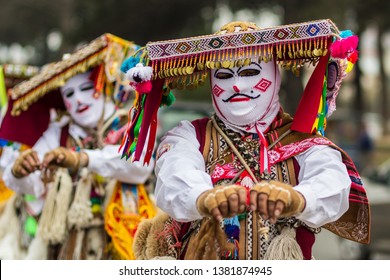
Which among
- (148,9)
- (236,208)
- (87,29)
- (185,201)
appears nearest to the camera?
(236,208)

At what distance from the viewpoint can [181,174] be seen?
3.16m

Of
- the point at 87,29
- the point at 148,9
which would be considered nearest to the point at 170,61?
the point at 148,9

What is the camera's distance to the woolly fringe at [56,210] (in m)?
4.86

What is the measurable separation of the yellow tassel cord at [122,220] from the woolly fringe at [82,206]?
13 centimetres

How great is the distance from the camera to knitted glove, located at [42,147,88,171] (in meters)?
4.27

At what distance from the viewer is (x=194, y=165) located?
10.8 ft

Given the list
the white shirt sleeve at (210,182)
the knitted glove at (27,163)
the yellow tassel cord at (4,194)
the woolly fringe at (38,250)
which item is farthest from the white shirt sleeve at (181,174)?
the yellow tassel cord at (4,194)

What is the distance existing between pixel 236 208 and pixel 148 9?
13.6 metres

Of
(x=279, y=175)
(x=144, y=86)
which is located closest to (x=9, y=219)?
(x=144, y=86)

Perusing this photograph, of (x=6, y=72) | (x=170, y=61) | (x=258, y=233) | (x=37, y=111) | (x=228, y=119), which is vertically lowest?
(x=258, y=233)

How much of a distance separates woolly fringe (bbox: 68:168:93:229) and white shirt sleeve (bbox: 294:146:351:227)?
192 centimetres

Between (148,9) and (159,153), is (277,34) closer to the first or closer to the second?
(159,153)

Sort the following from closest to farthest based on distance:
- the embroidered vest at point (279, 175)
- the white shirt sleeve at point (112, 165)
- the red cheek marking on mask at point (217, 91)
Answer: the embroidered vest at point (279, 175), the red cheek marking on mask at point (217, 91), the white shirt sleeve at point (112, 165)

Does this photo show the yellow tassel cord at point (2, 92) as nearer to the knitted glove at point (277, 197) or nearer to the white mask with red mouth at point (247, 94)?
the white mask with red mouth at point (247, 94)
